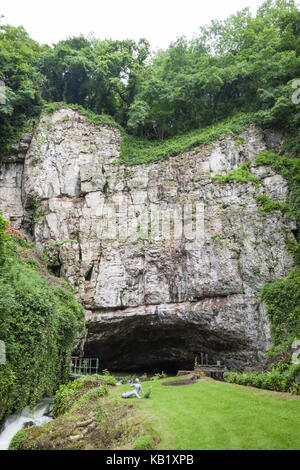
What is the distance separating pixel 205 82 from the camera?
71.8 ft

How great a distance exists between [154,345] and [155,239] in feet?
23.2

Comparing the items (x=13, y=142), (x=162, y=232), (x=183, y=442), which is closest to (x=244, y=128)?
(x=162, y=232)

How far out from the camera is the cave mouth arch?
17344 millimetres

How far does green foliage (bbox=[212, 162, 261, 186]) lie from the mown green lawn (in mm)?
11907

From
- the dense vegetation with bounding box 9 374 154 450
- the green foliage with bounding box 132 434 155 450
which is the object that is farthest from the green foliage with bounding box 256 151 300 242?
the green foliage with bounding box 132 434 155 450

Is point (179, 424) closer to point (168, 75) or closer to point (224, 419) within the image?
point (224, 419)

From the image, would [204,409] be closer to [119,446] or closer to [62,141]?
[119,446]

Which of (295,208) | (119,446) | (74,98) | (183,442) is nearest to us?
(183,442)

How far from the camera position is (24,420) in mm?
9578

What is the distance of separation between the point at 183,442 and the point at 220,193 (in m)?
14.5

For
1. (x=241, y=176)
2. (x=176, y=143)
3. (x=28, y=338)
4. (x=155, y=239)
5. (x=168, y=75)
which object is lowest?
(x=28, y=338)

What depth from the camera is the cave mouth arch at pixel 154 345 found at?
17344 mm

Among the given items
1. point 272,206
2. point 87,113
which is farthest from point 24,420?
point 87,113

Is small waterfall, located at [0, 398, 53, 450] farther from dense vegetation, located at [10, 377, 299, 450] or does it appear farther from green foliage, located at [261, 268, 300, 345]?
green foliage, located at [261, 268, 300, 345]
